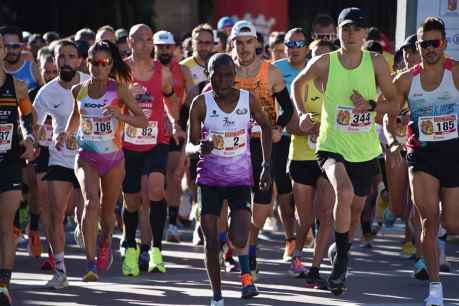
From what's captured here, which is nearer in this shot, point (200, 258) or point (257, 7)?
point (200, 258)

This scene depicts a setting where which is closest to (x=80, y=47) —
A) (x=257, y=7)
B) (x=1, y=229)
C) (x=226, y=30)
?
(x=1, y=229)

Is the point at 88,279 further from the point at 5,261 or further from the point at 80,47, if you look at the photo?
the point at 80,47

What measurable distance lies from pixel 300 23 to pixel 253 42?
15243 millimetres

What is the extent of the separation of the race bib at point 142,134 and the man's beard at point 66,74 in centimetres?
66

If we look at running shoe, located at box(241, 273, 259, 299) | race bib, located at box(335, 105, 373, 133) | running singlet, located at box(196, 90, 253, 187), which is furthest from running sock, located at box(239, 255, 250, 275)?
race bib, located at box(335, 105, 373, 133)

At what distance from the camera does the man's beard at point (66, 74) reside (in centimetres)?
1196

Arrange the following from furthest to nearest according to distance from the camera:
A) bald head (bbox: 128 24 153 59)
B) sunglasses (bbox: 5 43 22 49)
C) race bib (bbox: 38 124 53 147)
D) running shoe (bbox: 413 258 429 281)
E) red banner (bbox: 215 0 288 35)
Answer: red banner (bbox: 215 0 288 35) → sunglasses (bbox: 5 43 22 49) → race bib (bbox: 38 124 53 147) → bald head (bbox: 128 24 153 59) → running shoe (bbox: 413 258 429 281)

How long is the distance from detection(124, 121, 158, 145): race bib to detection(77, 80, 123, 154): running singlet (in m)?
0.89

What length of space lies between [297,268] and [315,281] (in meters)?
0.68

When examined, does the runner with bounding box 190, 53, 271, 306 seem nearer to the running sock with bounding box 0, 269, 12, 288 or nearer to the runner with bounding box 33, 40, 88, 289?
the running sock with bounding box 0, 269, 12, 288

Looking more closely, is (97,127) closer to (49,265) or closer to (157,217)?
(157,217)

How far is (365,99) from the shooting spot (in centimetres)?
1041

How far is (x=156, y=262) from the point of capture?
39.9 ft

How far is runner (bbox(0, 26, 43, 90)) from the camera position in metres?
14.4
